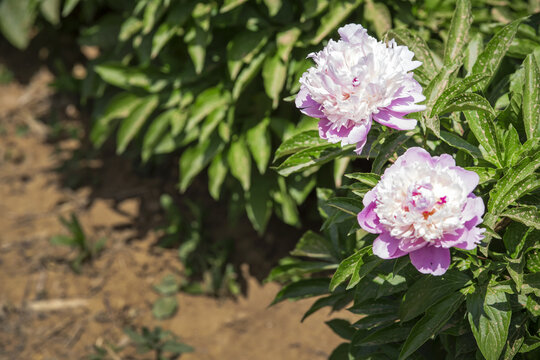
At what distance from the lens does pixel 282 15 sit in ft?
7.39

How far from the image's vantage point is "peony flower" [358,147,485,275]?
105 cm

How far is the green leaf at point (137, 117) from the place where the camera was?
2598 millimetres

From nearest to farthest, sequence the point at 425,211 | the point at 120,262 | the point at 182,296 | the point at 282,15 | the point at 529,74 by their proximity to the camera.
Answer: the point at 425,211 < the point at 529,74 < the point at 282,15 < the point at 182,296 < the point at 120,262

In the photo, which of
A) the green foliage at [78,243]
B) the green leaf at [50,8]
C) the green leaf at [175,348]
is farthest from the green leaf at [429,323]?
the green leaf at [50,8]

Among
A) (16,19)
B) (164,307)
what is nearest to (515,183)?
(164,307)

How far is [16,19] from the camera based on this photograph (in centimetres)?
335

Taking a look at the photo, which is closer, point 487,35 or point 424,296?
point 424,296

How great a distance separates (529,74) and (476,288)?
54cm

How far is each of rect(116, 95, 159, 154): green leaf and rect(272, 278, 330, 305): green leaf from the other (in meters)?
1.18

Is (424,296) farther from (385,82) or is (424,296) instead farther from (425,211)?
(385,82)

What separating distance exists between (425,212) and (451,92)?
34 cm

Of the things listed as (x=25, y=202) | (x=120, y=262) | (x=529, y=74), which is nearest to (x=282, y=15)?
(x=529, y=74)

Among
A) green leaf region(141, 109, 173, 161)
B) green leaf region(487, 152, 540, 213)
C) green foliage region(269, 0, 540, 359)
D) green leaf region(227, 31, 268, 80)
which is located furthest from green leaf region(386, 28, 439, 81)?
green leaf region(141, 109, 173, 161)

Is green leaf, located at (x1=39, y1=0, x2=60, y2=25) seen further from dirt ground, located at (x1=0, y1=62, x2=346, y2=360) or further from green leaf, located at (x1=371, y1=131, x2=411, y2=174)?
green leaf, located at (x1=371, y1=131, x2=411, y2=174)
